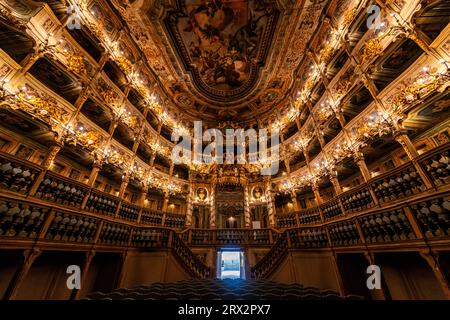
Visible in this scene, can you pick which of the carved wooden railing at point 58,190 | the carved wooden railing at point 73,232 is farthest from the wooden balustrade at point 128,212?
the carved wooden railing at point 73,232

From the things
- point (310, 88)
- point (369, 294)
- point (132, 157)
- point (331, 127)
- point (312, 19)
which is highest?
point (312, 19)

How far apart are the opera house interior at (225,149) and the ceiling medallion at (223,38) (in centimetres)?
11

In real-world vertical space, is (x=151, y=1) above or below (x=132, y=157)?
above

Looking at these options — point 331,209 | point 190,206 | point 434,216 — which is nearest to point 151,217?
point 190,206

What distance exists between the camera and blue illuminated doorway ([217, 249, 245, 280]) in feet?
31.6

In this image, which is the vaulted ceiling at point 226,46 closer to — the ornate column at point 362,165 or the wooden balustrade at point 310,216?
the ornate column at point 362,165

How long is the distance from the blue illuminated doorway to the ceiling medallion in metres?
15.0

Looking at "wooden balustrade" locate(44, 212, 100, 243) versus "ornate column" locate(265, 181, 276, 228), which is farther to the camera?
"ornate column" locate(265, 181, 276, 228)

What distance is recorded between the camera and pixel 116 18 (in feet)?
37.3

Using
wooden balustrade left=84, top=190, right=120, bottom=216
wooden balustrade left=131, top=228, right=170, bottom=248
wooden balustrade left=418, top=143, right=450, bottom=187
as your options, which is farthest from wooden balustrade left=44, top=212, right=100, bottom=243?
wooden balustrade left=418, top=143, right=450, bottom=187

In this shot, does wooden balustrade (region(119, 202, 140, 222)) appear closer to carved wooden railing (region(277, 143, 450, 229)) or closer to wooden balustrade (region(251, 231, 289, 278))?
wooden balustrade (region(251, 231, 289, 278))

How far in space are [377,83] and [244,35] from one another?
33.2ft

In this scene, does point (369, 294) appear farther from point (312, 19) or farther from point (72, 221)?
point (312, 19)
